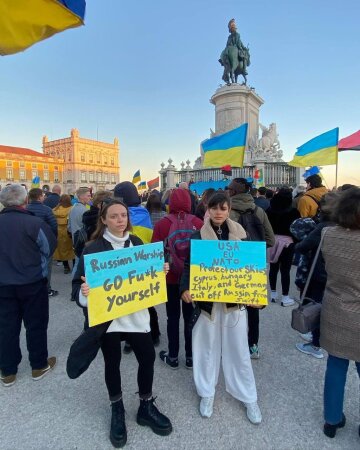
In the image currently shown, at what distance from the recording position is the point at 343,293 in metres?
2.25

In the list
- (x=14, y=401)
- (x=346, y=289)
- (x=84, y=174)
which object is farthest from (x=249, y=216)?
(x=84, y=174)

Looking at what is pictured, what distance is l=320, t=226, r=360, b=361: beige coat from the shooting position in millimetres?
2182

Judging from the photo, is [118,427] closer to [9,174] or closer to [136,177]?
[136,177]

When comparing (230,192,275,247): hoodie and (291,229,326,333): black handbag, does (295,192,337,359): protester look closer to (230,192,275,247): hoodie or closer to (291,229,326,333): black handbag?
(291,229,326,333): black handbag

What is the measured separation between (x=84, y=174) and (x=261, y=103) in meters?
72.3

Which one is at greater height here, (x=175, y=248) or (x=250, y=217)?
(x=250, y=217)

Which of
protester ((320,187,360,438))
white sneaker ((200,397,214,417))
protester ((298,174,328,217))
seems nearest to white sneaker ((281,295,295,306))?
protester ((298,174,328,217))

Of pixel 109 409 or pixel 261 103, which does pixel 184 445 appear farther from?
pixel 261 103

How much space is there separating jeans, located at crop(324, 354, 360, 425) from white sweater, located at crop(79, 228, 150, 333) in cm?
149

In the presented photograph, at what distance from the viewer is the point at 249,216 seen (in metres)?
3.67

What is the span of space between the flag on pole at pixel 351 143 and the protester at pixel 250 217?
5476 mm

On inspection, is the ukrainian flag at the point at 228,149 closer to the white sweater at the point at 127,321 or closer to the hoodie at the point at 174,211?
the hoodie at the point at 174,211

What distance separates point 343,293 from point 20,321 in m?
3.10

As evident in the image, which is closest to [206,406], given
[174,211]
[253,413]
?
[253,413]
